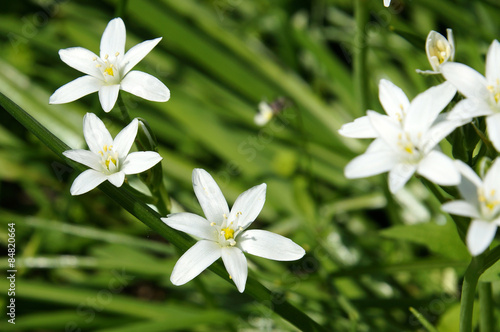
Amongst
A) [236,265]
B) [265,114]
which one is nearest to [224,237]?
[236,265]

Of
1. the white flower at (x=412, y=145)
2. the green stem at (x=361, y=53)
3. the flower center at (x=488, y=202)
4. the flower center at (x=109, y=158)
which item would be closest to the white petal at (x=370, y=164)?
the white flower at (x=412, y=145)

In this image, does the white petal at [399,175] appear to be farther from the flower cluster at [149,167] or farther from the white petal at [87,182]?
the white petal at [87,182]

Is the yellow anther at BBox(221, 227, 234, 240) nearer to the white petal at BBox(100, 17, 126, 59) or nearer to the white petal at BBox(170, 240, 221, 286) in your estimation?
the white petal at BBox(170, 240, 221, 286)

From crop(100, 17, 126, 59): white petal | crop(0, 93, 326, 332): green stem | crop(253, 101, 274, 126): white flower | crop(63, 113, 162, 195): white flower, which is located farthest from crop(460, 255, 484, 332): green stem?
crop(253, 101, 274, 126): white flower

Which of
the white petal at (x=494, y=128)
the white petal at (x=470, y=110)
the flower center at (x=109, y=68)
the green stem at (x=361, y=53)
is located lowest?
the white petal at (x=494, y=128)

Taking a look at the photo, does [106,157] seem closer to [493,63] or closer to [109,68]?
[109,68]

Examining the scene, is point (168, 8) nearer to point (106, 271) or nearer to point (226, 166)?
point (226, 166)
